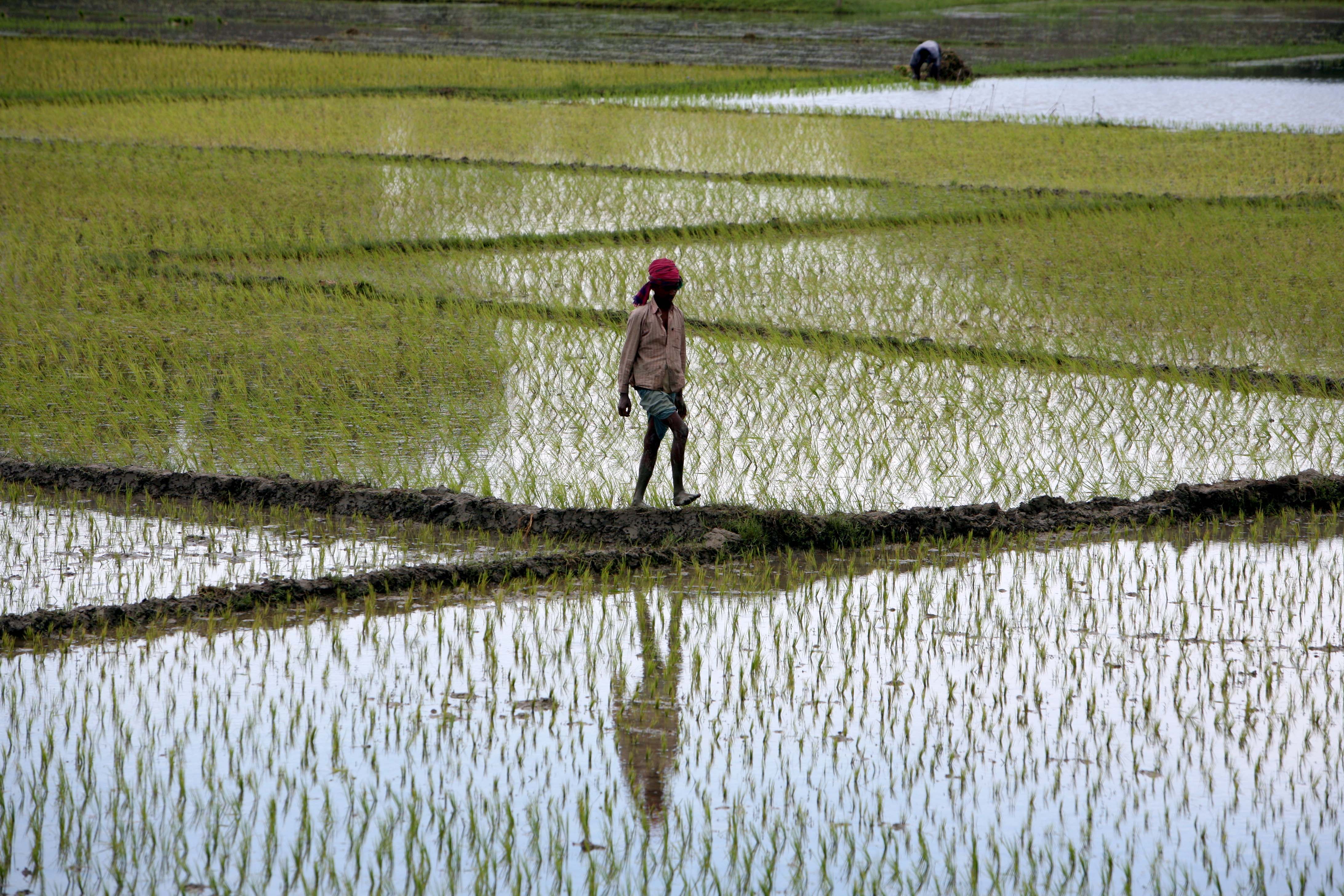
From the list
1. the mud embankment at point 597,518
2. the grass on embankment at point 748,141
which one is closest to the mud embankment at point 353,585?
the mud embankment at point 597,518

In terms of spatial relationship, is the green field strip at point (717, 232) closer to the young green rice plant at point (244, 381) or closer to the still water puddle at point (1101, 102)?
the young green rice plant at point (244, 381)

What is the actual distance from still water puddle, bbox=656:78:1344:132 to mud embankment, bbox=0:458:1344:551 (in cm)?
1109

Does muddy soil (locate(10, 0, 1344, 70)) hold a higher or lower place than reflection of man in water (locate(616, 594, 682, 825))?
higher

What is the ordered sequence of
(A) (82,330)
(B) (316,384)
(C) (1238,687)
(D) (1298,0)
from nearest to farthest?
(C) (1238,687) < (B) (316,384) < (A) (82,330) < (D) (1298,0)

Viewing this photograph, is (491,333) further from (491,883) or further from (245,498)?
(491,883)

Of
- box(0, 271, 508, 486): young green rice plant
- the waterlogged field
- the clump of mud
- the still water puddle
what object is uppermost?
the clump of mud

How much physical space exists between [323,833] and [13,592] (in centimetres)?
169

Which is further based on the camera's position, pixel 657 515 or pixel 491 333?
pixel 491 333

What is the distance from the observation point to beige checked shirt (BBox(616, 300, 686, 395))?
4.42m

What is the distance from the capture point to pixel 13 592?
3889 mm

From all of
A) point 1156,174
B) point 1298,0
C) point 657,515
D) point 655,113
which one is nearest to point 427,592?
point 657,515

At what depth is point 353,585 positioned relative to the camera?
397 centimetres

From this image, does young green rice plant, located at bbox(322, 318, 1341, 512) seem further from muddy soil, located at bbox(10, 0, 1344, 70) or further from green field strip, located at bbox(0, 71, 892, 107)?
muddy soil, located at bbox(10, 0, 1344, 70)

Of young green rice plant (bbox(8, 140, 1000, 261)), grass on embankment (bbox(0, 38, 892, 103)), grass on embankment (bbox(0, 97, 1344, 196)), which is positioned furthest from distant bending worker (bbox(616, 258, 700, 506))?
grass on embankment (bbox(0, 38, 892, 103))
